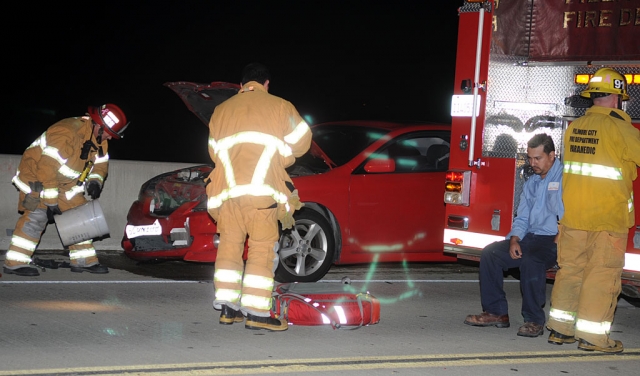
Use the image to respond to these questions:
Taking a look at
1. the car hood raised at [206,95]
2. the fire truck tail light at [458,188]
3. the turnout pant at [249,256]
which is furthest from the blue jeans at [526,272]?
the car hood raised at [206,95]

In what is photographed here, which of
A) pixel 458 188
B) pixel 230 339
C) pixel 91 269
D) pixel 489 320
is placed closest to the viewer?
pixel 230 339

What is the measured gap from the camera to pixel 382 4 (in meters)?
30.3

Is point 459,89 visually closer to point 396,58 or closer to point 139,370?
point 139,370

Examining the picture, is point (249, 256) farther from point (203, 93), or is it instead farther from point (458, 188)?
point (203, 93)

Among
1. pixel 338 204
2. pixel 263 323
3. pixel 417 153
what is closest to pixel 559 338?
pixel 263 323

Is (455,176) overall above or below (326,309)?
above

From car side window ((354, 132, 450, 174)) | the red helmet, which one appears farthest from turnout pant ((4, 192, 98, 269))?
car side window ((354, 132, 450, 174))

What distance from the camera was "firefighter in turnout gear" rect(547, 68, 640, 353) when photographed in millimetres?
5914

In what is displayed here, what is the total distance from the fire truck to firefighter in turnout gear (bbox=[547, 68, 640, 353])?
123 cm

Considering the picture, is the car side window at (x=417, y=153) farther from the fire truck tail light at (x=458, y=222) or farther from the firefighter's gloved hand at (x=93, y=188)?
the firefighter's gloved hand at (x=93, y=188)

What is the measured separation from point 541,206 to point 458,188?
130cm

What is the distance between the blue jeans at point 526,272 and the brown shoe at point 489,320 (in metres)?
0.03

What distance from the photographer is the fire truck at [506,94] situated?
7.42 metres

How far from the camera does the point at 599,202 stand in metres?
5.93
